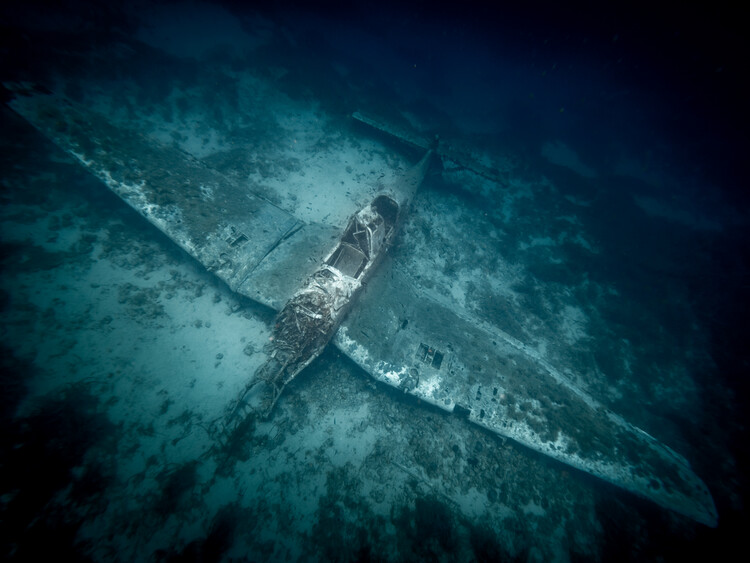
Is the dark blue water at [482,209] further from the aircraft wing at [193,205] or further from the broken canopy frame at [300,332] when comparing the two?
the aircraft wing at [193,205]

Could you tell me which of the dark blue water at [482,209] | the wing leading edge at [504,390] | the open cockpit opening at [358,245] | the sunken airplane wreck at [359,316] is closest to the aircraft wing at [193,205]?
the sunken airplane wreck at [359,316]

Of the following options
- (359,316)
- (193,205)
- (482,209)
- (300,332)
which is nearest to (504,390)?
(359,316)

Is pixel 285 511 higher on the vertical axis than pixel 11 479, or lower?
higher

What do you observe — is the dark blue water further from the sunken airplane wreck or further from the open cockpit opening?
the open cockpit opening

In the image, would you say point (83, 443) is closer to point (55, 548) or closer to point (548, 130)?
point (55, 548)

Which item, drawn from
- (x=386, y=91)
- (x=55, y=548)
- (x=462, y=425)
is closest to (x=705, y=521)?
(x=462, y=425)

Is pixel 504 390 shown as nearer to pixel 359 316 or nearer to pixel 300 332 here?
pixel 359 316
